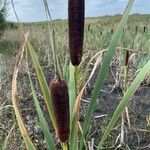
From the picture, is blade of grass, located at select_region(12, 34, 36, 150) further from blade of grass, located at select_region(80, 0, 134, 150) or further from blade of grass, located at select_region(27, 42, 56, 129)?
blade of grass, located at select_region(80, 0, 134, 150)

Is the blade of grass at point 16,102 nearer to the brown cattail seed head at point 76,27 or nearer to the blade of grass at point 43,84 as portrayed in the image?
the blade of grass at point 43,84

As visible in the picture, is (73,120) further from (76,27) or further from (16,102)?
(76,27)

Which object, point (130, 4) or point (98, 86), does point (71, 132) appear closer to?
point (98, 86)

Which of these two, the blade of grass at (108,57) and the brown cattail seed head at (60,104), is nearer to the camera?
the brown cattail seed head at (60,104)

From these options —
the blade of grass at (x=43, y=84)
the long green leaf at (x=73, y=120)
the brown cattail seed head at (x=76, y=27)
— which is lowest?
the long green leaf at (x=73, y=120)

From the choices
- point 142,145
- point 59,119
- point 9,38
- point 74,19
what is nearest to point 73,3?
point 74,19

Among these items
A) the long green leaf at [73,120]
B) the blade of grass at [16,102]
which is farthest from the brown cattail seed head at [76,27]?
the blade of grass at [16,102]

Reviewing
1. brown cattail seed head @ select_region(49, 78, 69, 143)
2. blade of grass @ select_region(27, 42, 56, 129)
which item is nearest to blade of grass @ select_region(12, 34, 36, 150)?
blade of grass @ select_region(27, 42, 56, 129)
